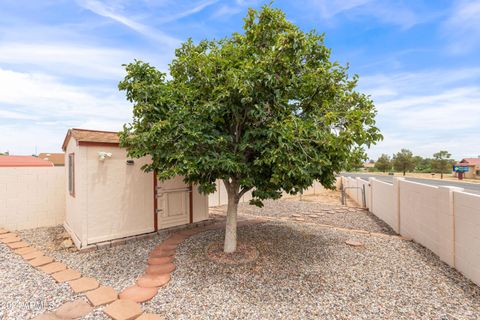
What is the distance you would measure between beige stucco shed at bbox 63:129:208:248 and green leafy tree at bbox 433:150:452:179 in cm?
5389

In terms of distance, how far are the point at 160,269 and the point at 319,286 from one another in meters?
2.82

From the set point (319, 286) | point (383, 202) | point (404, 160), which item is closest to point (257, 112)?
point (319, 286)

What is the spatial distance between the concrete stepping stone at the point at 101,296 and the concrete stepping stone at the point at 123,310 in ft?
0.52

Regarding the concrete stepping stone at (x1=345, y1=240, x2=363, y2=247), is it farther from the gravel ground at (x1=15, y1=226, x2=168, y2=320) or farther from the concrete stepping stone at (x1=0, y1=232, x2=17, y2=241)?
the concrete stepping stone at (x1=0, y1=232, x2=17, y2=241)

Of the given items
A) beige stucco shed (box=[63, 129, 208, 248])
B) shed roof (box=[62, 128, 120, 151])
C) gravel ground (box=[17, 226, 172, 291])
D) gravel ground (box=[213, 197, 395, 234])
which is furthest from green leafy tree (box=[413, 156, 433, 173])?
shed roof (box=[62, 128, 120, 151])

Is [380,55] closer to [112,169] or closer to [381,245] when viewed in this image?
[381,245]

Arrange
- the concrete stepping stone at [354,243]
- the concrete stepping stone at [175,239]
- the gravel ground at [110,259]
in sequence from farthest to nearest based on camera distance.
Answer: the concrete stepping stone at [175,239], the concrete stepping stone at [354,243], the gravel ground at [110,259]

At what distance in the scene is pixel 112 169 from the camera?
18.9 feet

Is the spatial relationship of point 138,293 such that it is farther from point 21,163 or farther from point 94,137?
point 21,163

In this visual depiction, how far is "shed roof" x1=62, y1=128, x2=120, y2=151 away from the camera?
541 centimetres

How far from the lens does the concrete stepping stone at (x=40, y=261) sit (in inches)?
180

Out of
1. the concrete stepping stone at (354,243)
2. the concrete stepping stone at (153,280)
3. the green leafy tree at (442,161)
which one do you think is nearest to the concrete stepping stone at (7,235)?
the concrete stepping stone at (153,280)

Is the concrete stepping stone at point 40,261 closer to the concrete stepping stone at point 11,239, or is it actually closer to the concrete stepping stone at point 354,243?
the concrete stepping stone at point 11,239

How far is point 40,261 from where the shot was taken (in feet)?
15.5
